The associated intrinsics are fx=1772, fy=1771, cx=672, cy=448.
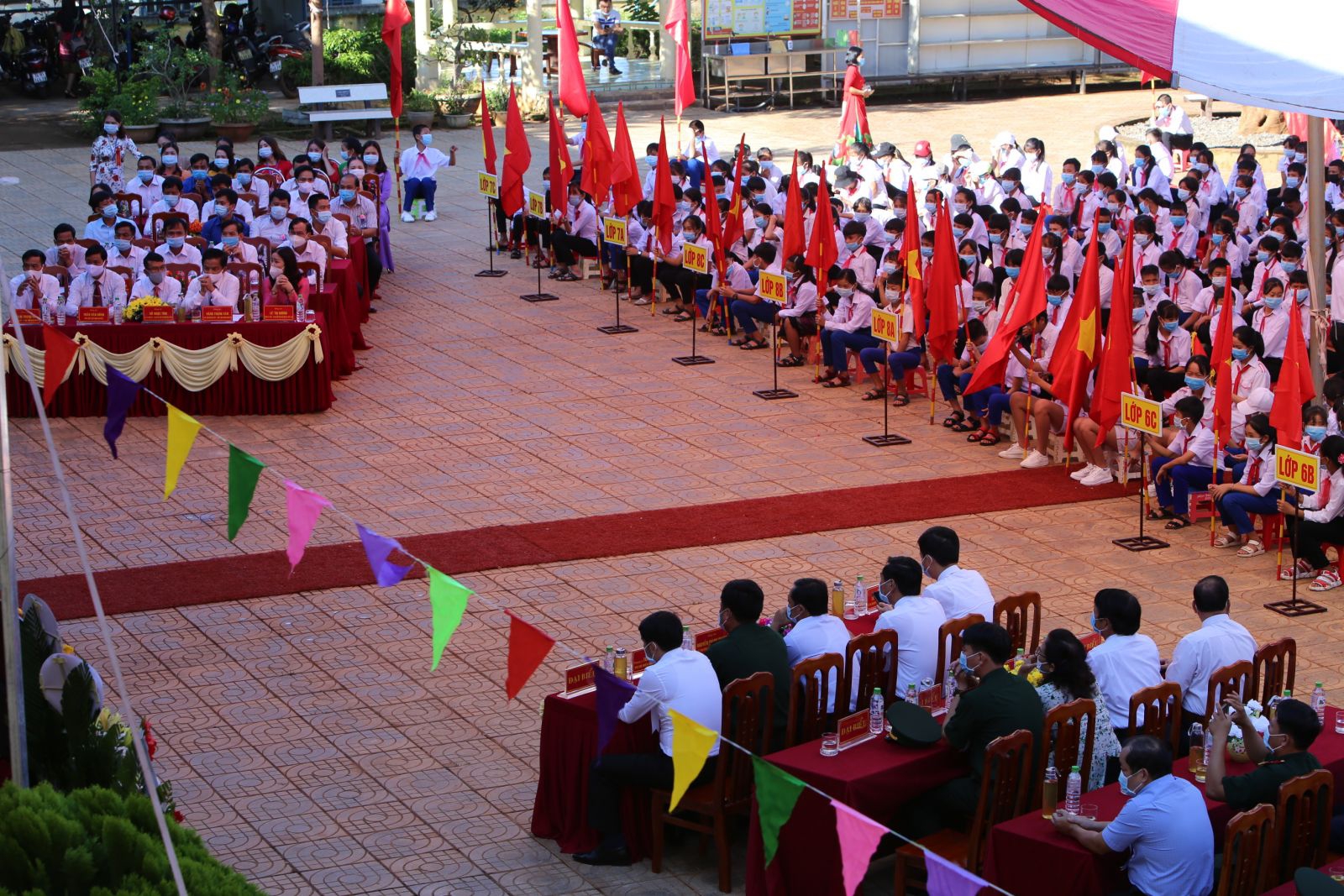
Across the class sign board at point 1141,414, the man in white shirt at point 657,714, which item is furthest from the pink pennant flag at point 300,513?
the class sign board at point 1141,414

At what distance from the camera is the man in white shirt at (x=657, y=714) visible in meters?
8.30

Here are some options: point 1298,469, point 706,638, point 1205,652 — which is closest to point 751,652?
point 706,638

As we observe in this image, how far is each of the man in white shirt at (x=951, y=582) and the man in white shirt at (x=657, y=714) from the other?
5.45ft

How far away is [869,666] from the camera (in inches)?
354

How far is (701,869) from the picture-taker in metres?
8.65

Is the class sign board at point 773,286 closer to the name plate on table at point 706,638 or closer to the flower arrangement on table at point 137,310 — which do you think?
the flower arrangement on table at point 137,310

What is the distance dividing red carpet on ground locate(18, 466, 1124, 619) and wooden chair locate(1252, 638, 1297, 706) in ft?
15.5

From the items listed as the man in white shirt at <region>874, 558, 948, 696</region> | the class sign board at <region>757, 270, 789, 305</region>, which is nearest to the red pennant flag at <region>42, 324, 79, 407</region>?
the man in white shirt at <region>874, 558, 948, 696</region>

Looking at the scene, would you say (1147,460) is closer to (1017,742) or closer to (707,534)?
(707,534)

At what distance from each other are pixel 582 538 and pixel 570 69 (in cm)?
1027

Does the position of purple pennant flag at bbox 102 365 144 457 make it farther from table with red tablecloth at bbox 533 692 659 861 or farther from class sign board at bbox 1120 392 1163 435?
class sign board at bbox 1120 392 1163 435

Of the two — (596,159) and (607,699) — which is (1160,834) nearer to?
(607,699)

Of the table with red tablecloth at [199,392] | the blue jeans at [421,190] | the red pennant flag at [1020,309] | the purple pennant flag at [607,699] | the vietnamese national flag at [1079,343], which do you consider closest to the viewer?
the purple pennant flag at [607,699]

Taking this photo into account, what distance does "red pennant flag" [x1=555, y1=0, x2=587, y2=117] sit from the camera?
842 inches
